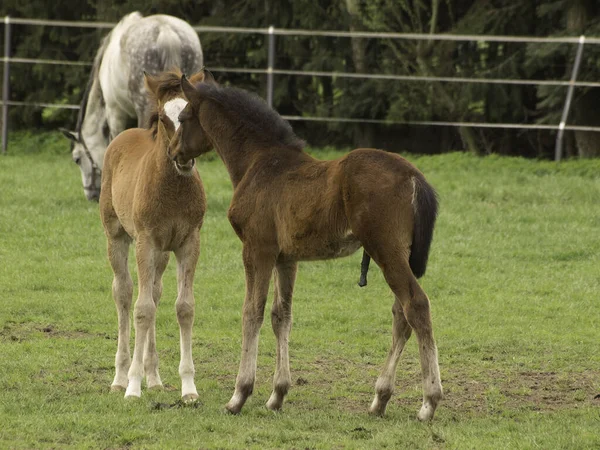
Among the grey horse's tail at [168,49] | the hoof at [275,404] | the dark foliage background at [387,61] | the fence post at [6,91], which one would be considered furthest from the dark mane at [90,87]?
the hoof at [275,404]

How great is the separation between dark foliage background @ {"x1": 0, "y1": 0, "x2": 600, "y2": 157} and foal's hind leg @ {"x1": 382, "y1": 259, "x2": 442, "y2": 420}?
11102mm

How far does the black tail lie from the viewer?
636 cm

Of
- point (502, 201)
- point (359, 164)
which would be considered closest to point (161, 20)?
point (502, 201)

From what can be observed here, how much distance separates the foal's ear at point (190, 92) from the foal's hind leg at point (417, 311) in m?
1.71

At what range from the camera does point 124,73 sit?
Result: 556 inches

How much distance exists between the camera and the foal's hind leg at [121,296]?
756 cm

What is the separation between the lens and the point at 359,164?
255 inches

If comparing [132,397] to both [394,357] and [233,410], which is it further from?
[394,357]

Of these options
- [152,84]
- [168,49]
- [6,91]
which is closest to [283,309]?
[152,84]

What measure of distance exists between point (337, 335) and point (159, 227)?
2597 millimetres

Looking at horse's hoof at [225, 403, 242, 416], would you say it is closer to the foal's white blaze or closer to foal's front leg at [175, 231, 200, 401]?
foal's front leg at [175, 231, 200, 401]

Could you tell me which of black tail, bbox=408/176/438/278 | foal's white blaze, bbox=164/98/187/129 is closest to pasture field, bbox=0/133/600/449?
black tail, bbox=408/176/438/278

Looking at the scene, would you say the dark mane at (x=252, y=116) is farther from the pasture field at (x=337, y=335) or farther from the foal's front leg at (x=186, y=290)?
the pasture field at (x=337, y=335)

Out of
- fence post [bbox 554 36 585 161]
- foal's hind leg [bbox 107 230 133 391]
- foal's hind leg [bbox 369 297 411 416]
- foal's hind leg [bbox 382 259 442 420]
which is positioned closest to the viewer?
foal's hind leg [bbox 382 259 442 420]
